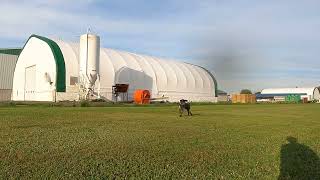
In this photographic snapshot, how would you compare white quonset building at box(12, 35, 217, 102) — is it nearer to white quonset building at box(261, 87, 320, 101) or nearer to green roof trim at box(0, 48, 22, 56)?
green roof trim at box(0, 48, 22, 56)

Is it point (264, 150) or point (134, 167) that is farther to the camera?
point (264, 150)

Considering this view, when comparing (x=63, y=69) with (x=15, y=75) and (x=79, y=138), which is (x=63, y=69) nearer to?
(x=15, y=75)

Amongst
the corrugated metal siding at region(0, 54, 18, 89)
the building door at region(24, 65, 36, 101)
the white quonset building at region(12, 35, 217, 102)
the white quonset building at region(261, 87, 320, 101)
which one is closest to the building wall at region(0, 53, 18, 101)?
the corrugated metal siding at region(0, 54, 18, 89)

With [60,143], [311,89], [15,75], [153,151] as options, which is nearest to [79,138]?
[60,143]

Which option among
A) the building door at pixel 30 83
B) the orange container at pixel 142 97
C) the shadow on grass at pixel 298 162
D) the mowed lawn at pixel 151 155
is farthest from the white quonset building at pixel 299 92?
the shadow on grass at pixel 298 162

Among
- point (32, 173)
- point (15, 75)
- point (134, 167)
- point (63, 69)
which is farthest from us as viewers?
point (15, 75)

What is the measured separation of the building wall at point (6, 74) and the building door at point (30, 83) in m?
7.62

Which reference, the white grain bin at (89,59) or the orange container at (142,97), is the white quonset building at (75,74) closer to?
the white grain bin at (89,59)

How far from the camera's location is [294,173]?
765 cm

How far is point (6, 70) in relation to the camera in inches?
2704

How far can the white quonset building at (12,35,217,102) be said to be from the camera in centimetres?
5366

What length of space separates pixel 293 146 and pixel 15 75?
5887 cm

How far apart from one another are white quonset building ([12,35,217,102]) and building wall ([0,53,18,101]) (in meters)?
3.34

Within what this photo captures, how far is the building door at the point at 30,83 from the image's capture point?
191ft
